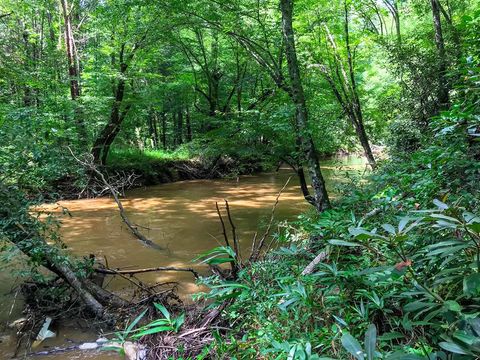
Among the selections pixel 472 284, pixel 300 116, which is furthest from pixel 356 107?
pixel 472 284

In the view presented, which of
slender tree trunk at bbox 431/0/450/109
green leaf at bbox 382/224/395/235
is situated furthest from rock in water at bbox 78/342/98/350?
slender tree trunk at bbox 431/0/450/109

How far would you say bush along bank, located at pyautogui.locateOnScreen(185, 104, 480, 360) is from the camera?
50.1 inches

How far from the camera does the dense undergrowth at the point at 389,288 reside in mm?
1271

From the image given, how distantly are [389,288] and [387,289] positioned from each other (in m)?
0.01

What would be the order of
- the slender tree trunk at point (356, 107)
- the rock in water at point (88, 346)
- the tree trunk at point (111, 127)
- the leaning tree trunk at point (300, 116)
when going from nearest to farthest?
the rock in water at point (88, 346) → the leaning tree trunk at point (300, 116) → the slender tree trunk at point (356, 107) → the tree trunk at point (111, 127)

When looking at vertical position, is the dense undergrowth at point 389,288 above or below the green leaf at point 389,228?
below

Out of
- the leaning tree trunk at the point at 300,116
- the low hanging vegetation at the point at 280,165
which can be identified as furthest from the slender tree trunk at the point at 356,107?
the leaning tree trunk at the point at 300,116

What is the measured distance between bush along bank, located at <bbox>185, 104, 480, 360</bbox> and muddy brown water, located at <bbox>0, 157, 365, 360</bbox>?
1910 mm

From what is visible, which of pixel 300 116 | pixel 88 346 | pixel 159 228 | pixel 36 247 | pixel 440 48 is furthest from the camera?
pixel 159 228

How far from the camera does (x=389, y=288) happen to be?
2.08m

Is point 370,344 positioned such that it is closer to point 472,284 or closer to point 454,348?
point 454,348

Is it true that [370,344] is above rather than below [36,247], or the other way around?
above

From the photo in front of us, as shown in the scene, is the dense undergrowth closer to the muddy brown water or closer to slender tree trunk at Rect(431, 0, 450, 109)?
the muddy brown water

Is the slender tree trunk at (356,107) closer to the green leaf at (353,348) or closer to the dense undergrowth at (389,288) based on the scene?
the dense undergrowth at (389,288)
